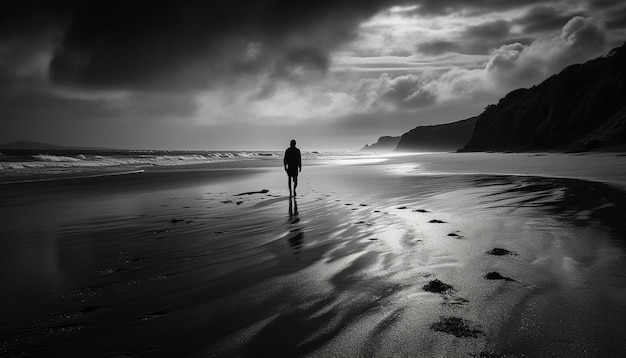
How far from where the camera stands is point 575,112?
42875 mm

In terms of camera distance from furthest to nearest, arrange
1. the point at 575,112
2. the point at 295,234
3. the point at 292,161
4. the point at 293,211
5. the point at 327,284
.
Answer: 1. the point at 575,112
2. the point at 292,161
3. the point at 293,211
4. the point at 295,234
5. the point at 327,284

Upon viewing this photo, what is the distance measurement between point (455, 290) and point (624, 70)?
54741 millimetres

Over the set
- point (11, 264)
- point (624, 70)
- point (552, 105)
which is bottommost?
point (11, 264)

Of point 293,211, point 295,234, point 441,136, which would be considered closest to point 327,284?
point 295,234

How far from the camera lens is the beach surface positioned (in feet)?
8.44

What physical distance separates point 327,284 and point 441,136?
170888 millimetres

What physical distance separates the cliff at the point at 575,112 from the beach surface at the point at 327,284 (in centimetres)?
3448

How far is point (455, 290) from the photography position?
3.43m

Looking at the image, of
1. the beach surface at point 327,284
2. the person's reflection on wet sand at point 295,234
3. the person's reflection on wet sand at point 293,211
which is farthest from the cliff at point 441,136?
the beach surface at point 327,284

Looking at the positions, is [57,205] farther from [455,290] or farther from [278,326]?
[455,290]

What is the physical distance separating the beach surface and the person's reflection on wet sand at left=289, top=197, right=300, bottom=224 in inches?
4.9

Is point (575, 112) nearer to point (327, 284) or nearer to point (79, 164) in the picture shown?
point (327, 284)

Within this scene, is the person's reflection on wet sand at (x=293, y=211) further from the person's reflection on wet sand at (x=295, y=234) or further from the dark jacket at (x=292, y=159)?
the dark jacket at (x=292, y=159)

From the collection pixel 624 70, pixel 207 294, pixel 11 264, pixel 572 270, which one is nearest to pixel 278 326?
pixel 207 294
